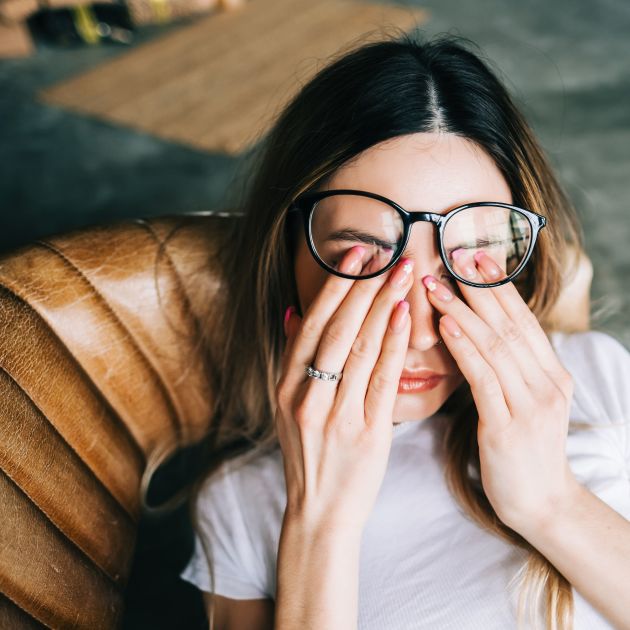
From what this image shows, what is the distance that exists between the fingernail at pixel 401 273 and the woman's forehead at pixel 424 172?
0.09 m

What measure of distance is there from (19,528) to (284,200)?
657 mm

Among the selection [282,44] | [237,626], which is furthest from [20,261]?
[282,44]

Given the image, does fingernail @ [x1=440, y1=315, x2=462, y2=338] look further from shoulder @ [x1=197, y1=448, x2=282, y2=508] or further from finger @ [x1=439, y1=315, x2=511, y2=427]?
shoulder @ [x1=197, y1=448, x2=282, y2=508]

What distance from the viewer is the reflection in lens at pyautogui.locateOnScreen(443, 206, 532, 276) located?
0.97 meters

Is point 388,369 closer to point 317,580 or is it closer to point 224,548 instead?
point 317,580

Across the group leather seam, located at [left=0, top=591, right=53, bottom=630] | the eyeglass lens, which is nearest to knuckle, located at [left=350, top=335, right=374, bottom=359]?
the eyeglass lens

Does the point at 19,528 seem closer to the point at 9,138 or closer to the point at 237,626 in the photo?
the point at 237,626

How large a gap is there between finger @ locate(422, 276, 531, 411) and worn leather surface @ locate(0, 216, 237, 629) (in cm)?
53

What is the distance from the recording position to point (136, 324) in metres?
1.20

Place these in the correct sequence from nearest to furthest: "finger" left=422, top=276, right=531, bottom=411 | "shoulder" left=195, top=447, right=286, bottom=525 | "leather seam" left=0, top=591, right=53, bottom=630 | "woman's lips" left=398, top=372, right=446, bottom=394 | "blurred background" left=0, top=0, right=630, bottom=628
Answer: "leather seam" left=0, top=591, right=53, bottom=630 → "finger" left=422, top=276, right=531, bottom=411 → "woman's lips" left=398, top=372, right=446, bottom=394 → "shoulder" left=195, top=447, right=286, bottom=525 → "blurred background" left=0, top=0, right=630, bottom=628

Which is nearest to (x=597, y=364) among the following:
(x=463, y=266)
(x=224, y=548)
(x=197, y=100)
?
(x=463, y=266)

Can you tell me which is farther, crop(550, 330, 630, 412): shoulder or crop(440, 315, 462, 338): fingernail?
crop(550, 330, 630, 412): shoulder

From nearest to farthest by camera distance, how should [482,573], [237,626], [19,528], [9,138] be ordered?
[19,528], [482,573], [237,626], [9,138]

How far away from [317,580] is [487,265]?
0.54 m
